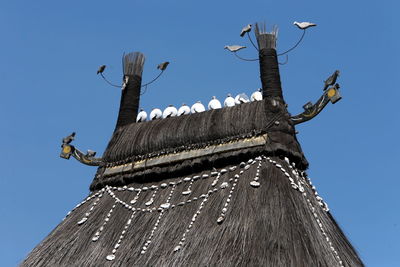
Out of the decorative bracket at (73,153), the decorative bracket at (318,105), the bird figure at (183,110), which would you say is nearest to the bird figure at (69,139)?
the decorative bracket at (73,153)

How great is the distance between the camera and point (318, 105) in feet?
21.4

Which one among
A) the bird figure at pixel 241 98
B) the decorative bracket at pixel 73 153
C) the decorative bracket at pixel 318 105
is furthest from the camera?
the decorative bracket at pixel 73 153

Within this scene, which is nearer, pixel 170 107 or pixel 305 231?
pixel 305 231

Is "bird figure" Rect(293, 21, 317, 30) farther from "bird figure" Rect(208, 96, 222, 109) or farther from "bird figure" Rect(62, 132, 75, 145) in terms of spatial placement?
"bird figure" Rect(62, 132, 75, 145)

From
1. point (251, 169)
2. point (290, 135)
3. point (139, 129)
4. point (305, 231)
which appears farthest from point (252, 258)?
point (139, 129)

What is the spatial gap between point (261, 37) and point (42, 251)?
358 centimetres

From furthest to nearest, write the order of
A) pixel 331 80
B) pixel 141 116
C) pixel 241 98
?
pixel 141 116 < pixel 241 98 < pixel 331 80

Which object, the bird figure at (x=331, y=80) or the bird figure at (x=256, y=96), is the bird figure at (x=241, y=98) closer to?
the bird figure at (x=256, y=96)

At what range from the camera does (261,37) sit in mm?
7191

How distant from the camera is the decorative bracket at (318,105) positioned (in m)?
6.39

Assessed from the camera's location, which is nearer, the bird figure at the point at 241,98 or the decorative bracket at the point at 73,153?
the bird figure at the point at 241,98

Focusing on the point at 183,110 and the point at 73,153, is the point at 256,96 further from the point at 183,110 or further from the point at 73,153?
the point at 73,153

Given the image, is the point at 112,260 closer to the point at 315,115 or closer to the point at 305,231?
the point at 305,231

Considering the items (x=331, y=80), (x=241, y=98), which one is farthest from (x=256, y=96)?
(x=331, y=80)
